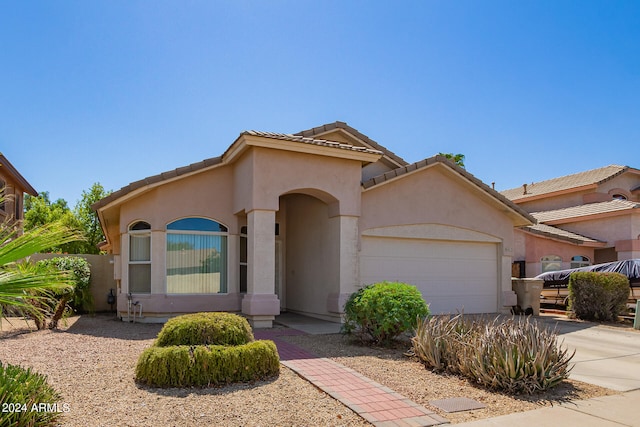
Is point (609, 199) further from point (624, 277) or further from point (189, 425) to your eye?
point (189, 425)

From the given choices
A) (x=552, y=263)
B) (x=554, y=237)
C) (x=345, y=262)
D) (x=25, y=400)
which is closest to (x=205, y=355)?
(x=25, y=400)

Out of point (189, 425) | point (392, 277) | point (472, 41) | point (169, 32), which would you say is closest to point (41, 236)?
point (189, 425)

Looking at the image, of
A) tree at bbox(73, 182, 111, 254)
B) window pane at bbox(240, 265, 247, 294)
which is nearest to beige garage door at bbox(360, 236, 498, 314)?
window pane at bbox(240, 265, 247, 294)

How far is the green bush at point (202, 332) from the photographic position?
7.27 metres

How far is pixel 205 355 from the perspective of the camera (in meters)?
6.80

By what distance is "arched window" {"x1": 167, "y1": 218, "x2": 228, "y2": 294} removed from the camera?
13.3 meters

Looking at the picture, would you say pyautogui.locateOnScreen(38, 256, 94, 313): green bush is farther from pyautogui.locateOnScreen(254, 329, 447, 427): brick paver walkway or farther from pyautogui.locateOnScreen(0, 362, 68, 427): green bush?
pyautogui.locateOnScreen(0, 362, 68, 427): green bush

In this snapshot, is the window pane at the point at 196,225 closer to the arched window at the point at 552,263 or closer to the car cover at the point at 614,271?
the car cover at the point at 614,271

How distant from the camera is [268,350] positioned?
7.29 m

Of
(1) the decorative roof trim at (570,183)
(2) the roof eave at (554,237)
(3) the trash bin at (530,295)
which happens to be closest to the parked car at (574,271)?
(3) the trash bin at (530,295)

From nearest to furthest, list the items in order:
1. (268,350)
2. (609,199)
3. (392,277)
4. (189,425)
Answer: (189,425) → (268,350) → (392,277) → (609,199)

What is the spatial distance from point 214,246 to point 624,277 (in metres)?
12.7

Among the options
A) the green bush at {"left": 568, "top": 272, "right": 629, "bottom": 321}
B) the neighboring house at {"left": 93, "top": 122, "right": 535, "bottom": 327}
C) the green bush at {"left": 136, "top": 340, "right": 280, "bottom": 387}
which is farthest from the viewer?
the green bush at {"left": 568, "top": 272, "right": 629, "bottom": 321}

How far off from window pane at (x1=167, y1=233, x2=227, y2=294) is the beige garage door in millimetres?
4024
